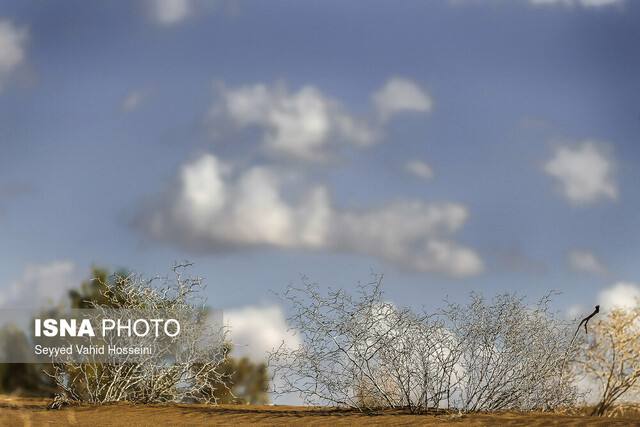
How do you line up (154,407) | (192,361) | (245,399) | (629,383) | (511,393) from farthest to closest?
(245,399) < (192,361) < (154,407) < (629,383) < (511,393)

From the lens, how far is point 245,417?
12703 mm

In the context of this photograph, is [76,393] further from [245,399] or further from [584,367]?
[584,367]

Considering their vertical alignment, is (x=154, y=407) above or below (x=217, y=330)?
below

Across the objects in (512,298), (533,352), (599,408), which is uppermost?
(512,298)

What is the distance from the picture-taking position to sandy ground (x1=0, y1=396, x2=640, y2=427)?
11000 millimetres

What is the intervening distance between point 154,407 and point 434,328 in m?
6.12

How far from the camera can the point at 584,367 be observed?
45.1 ft

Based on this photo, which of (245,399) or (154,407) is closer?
(154,407)

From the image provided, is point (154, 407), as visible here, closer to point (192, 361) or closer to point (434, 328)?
point (192, 361)

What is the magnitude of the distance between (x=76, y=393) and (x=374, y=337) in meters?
7.49

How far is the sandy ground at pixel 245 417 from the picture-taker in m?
11.0

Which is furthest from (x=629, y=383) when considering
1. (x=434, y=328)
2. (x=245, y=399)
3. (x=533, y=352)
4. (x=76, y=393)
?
(x=245, y=399)

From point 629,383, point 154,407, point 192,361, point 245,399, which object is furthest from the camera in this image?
point 245,399

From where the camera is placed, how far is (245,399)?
23.5 meters
